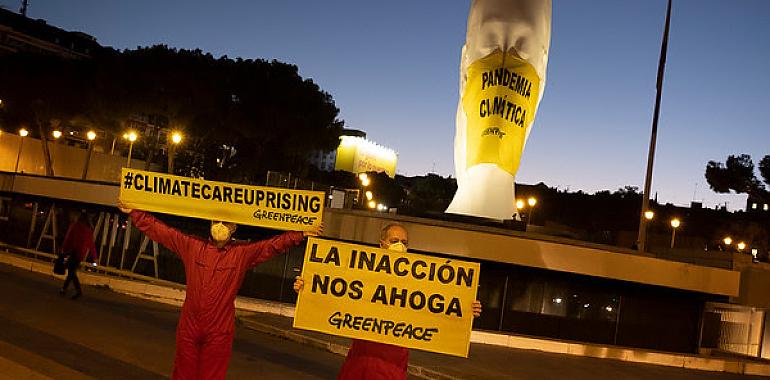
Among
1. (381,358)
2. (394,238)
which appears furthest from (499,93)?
(381,358)

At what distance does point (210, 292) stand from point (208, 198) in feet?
7.27

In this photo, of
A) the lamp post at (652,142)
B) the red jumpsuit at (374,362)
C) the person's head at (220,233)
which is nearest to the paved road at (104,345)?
the person's head at (220,233)

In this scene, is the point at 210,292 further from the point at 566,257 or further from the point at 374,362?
the point at 566,257

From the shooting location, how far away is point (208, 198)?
828 cm

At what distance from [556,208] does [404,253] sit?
236 ft

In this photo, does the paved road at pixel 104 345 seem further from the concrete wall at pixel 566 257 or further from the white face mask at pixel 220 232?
the concrete wall at pixel 566 257

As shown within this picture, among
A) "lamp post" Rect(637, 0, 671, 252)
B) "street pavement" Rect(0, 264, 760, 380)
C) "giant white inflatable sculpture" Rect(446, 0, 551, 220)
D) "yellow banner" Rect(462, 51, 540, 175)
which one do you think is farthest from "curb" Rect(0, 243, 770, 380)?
"yellow banner" Rect(462, 51, 540, 175)

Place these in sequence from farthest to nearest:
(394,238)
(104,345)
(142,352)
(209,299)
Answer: (104,345) < (142,352) < (209,299) < (394,238)

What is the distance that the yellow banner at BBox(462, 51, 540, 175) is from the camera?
22.1 meters

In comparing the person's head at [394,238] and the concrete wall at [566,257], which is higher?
the concrete wall at [566,257]

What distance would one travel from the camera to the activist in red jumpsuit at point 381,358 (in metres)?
5.52

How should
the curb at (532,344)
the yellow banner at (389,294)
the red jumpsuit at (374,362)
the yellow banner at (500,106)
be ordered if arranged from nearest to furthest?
1. the red jumpsuit at (374,362)
2. the yellow banner at (389,294)
3. the curb at (532,344)
4. the yellow banner at (500,106)

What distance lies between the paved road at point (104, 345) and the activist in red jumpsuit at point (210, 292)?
2.84 metres

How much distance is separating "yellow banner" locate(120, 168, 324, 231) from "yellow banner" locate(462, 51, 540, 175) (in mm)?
14750
